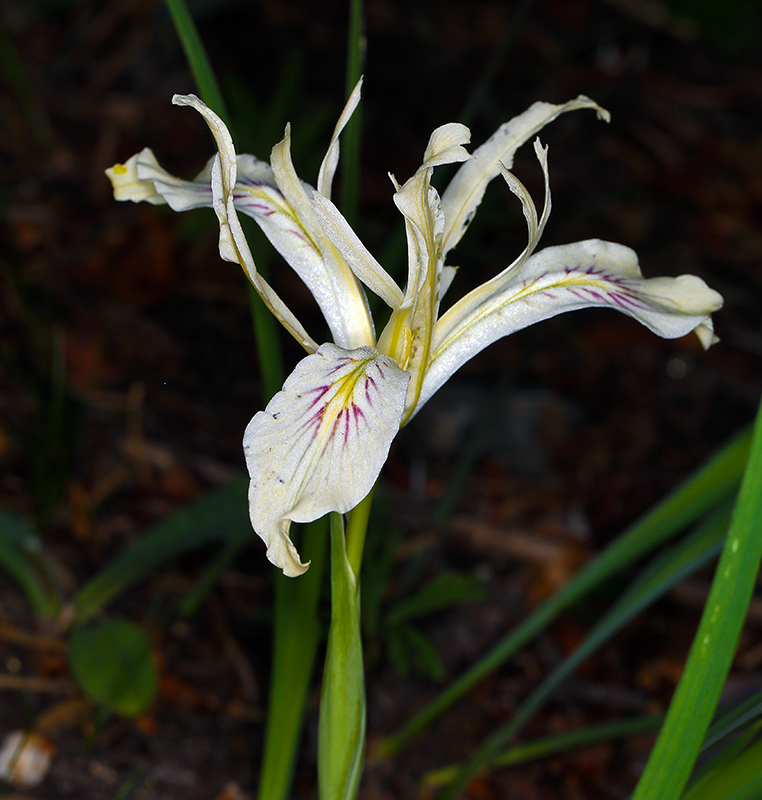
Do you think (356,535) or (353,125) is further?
(353,125)

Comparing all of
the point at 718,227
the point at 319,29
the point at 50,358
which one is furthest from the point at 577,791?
the point at 319,29

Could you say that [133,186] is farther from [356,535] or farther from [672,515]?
[672,515]

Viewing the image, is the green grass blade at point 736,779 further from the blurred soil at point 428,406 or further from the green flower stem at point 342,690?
the blurred soil at point 428,406

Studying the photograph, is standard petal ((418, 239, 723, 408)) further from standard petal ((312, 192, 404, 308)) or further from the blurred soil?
the blurred soil

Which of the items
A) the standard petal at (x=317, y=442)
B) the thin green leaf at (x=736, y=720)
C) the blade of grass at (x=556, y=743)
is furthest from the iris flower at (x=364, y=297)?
the blade of grass at (x=556, y=743)

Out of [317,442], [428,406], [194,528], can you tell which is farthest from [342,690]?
[428,406]

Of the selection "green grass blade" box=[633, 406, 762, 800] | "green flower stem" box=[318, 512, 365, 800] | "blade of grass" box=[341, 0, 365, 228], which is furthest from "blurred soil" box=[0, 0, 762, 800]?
"green grass blade" box=[633, 406, 762, 800]
